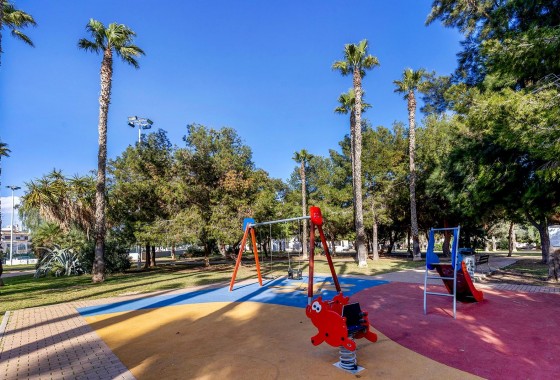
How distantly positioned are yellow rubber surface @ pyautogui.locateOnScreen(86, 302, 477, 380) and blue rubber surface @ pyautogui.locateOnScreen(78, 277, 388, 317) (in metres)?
1.14

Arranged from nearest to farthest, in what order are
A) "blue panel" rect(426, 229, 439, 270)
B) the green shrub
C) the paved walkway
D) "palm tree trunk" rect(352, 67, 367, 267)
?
the paved walkway → "blue panel" rect(426, 229, 439, 270) → "palm tree trunk" rect(352, 67, 367, 267) → the green shrub

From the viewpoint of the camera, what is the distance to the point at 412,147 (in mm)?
24672

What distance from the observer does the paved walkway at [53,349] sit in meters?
5.02

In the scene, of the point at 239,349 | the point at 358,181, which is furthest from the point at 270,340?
the point at 358,181

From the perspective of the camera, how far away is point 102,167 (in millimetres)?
17375

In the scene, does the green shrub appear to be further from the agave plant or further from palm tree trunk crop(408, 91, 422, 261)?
palm tree trunk crop(408, 91, 422, 261)

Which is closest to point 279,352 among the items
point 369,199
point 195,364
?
point 195,364

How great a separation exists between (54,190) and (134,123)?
76.3ft

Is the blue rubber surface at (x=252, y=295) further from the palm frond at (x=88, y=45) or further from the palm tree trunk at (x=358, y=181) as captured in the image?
the palm frond at (x=88, y=45)

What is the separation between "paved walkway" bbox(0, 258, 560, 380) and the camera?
5023 mm

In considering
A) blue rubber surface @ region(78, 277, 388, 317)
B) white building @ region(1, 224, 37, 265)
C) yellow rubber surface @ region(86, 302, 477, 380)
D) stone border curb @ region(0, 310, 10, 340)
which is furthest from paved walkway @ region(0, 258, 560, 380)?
white building @ region(1, 224, 37, 265)

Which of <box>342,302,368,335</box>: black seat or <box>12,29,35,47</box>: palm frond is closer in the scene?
<box>342,302,368,335</box>: black seat

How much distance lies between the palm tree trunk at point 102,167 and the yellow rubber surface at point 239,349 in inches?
357

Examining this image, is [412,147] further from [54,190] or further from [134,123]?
[134,123]
